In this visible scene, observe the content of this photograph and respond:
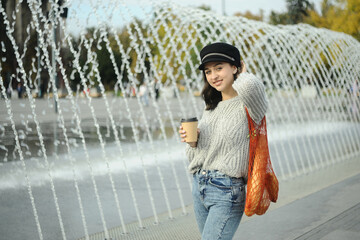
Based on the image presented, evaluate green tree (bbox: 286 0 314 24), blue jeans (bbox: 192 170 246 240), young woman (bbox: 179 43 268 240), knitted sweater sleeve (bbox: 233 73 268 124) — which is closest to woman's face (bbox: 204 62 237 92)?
young woman (bbox: 179 43 268 240)

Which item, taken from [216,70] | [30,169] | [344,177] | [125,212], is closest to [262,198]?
Result: [216,70]

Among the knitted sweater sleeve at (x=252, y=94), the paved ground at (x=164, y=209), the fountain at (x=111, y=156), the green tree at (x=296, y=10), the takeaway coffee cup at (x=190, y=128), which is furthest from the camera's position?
the green tree at (x=296, y=10)

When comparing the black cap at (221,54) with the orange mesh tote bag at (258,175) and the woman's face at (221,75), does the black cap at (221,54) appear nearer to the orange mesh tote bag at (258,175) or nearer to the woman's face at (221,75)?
the woman's face at (221,75)

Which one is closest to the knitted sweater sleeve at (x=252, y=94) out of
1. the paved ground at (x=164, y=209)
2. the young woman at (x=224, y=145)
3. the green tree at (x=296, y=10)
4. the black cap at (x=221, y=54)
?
the young woman at (x=224, y=145)

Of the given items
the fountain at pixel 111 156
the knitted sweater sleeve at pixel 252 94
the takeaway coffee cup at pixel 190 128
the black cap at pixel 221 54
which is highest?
the black cap at pixel 221 54

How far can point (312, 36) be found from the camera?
10.4 meters

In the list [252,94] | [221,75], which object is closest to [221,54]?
[221,75]

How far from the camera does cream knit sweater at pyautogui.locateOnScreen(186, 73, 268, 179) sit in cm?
247

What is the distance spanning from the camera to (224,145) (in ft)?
8.56

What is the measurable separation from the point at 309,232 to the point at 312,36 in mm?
7029

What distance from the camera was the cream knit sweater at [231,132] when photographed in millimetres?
2475

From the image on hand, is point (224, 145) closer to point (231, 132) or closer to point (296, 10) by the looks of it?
point (231, 132)

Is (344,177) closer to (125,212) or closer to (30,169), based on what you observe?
(125,212)

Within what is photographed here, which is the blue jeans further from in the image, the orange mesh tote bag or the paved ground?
the paved ground
